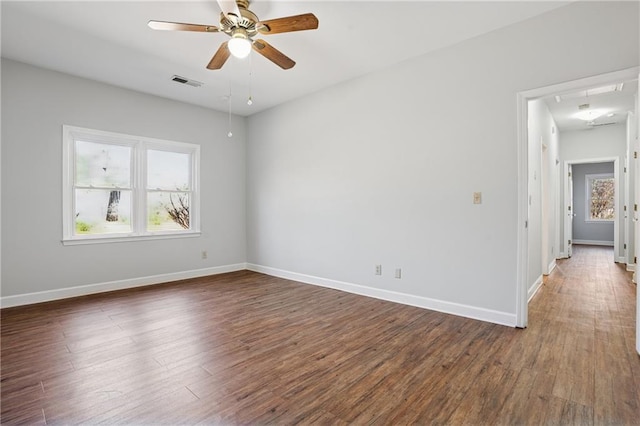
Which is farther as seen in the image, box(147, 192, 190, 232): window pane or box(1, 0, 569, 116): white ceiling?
box(147, 192, 190, 232): window pane

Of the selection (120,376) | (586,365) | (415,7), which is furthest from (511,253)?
(120,376)

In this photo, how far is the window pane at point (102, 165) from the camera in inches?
173

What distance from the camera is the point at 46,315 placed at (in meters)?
3.47

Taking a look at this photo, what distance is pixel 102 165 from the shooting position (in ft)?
15.0

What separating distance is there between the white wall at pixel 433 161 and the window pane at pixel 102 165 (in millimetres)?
2488

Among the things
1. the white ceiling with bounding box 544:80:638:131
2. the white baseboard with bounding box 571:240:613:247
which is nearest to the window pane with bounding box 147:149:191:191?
the white ceiling with bounding box 544:80:638:131

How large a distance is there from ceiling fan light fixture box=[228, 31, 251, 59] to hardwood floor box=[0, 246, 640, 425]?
8.20 ft

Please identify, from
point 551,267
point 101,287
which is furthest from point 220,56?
point 551,267

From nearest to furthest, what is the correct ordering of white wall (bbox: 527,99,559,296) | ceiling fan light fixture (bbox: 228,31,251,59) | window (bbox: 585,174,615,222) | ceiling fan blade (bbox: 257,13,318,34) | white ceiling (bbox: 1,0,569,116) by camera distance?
ceiling fan blade (bbox: 257,13,318,34) < ceiling fan light fixture (bbox: 228,31,251,59) < white ceiling (bbox: 1,0,569,116) < white wall (bbox: 527,99,559,296) < window (bbox: 585,174,615,222)

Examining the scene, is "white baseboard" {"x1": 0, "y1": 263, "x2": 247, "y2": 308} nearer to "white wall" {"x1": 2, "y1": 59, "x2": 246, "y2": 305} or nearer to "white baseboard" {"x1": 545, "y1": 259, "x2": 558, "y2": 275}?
"white wall" {"x1": 2, "y1": 59, "x2": 246, "y2": 305}

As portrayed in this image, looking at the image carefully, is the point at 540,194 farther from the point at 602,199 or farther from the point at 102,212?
the point at 602,199

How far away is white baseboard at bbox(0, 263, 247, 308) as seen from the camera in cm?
382

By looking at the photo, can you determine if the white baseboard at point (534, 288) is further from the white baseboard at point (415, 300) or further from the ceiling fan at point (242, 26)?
the ceiling fan at point (242, 26)

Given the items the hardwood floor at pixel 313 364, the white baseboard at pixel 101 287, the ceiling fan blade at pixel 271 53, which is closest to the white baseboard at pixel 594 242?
the hardwood floor at pixel 313 364
